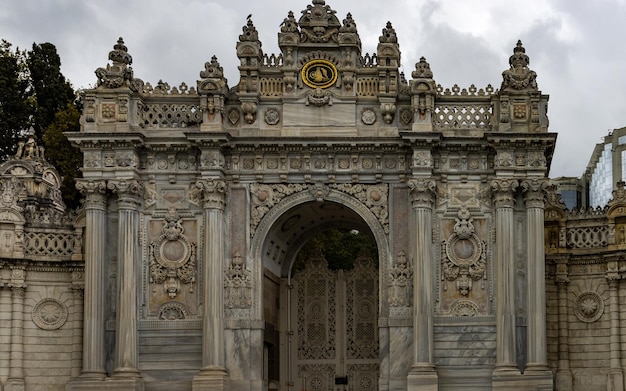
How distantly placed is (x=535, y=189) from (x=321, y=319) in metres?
7.51

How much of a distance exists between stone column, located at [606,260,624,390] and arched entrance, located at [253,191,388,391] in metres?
6.30

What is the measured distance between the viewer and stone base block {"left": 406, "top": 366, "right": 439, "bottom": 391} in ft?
105

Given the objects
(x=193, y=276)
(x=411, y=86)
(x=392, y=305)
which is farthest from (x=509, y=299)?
(x=193, y=276)

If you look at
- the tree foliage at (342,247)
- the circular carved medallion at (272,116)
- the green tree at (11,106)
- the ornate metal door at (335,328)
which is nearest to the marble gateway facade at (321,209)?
the circular carved medallion at (272,116)

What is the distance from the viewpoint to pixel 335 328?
1443 inches

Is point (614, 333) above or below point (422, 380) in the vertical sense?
above

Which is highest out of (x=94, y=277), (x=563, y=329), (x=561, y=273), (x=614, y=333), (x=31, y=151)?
(x=31, y=151)

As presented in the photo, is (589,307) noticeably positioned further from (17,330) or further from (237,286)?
(17,330)

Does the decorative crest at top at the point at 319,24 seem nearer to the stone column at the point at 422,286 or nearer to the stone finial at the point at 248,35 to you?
the stone finial at the point at 248,35

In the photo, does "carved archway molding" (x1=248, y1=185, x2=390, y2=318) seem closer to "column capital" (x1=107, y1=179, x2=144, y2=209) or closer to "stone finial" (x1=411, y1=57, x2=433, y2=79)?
"column capital" (x1=107, y1=179, x2=144, y2=209)

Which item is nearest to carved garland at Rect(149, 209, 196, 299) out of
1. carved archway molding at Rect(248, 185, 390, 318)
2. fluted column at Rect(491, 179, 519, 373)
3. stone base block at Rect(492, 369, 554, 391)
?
carved archway molding at Rect(248, 185, 390, 318)

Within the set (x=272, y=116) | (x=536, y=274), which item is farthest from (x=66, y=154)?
(x=536, y=274)

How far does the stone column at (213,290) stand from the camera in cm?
3253

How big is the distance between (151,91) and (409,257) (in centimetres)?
793
